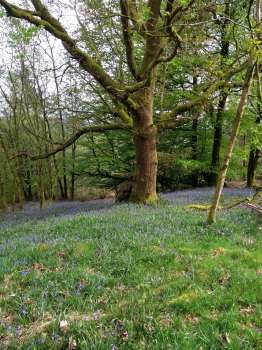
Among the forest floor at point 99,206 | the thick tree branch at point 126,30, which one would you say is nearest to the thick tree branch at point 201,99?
the thick tree branch at point 126,30

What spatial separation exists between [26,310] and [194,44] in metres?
11.3

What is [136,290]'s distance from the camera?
462cm

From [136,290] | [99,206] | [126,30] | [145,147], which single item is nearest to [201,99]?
[145,147]

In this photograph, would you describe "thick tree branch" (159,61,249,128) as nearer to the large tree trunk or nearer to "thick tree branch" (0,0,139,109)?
the large tree trunk

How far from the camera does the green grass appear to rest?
3482 millimetres

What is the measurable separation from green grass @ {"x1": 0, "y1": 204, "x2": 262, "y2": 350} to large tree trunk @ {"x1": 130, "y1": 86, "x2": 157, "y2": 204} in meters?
6.03

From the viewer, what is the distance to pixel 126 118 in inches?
588

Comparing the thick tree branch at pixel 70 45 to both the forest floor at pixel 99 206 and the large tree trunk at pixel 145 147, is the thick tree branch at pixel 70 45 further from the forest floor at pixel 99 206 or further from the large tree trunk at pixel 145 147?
the forest floor at pixel 99 206

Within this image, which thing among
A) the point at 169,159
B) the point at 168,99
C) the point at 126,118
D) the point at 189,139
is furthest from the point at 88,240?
the point at 189,139

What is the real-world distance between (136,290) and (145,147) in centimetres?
956

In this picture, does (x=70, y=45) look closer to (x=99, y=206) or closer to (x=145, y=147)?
(x=145, y=147)

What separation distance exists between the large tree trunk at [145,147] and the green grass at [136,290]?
237 inches

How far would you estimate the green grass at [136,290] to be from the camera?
3482 mm

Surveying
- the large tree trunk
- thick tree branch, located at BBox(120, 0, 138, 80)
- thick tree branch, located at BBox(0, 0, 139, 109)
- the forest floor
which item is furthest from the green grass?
thick tree branch, located at BBox(120, 0, 138, 80)
